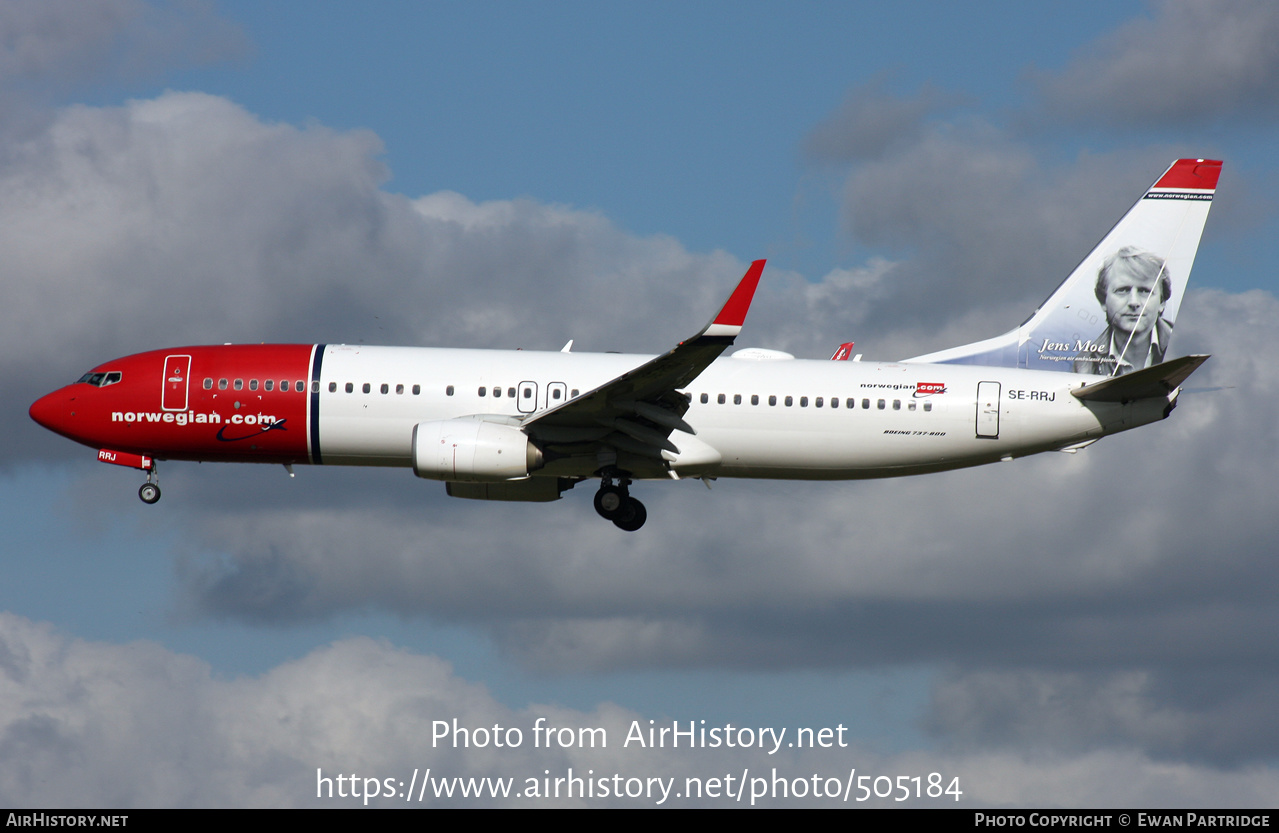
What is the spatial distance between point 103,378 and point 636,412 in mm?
15699

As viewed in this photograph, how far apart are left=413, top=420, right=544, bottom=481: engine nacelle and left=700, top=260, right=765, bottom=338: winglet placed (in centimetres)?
679

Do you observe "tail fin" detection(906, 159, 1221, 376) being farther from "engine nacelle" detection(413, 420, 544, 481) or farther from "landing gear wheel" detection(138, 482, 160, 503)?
"landing gear wheel" detection(138, 482, 160, 503)

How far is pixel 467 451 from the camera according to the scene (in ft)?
123

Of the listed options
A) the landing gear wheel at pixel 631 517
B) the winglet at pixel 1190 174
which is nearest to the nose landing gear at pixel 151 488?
the landing gear wheel at pixel 631 517

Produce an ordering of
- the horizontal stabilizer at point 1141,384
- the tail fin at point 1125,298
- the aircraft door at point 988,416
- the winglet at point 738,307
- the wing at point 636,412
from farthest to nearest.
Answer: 1. the tail fin at point 1125,298
2. the aircraft door at point 988,416
3. the horizontal stabilizer at point 1141,384
4. the wing at point 636,412
5. the winglet at point 738,307

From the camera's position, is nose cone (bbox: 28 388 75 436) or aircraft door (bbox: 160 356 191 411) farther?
nose cone (bbox: 28 388 75 436)

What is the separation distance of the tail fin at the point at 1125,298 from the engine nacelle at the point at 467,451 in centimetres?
1277

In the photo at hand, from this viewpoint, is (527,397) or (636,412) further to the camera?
(527,397)

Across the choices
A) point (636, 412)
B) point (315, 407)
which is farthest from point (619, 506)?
point (315, 407)

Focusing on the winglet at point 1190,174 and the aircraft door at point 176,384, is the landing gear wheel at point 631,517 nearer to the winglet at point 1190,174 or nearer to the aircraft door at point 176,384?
the aircraft door at point 176,384

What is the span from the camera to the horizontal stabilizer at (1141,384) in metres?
37.5

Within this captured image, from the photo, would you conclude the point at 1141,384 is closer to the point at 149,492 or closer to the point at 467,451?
the point at 467,451

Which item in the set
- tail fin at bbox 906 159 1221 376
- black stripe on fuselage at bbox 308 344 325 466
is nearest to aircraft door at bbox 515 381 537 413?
black stripe on fuselage at bbox 308 344 325 466

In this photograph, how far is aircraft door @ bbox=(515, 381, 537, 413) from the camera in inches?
1574
